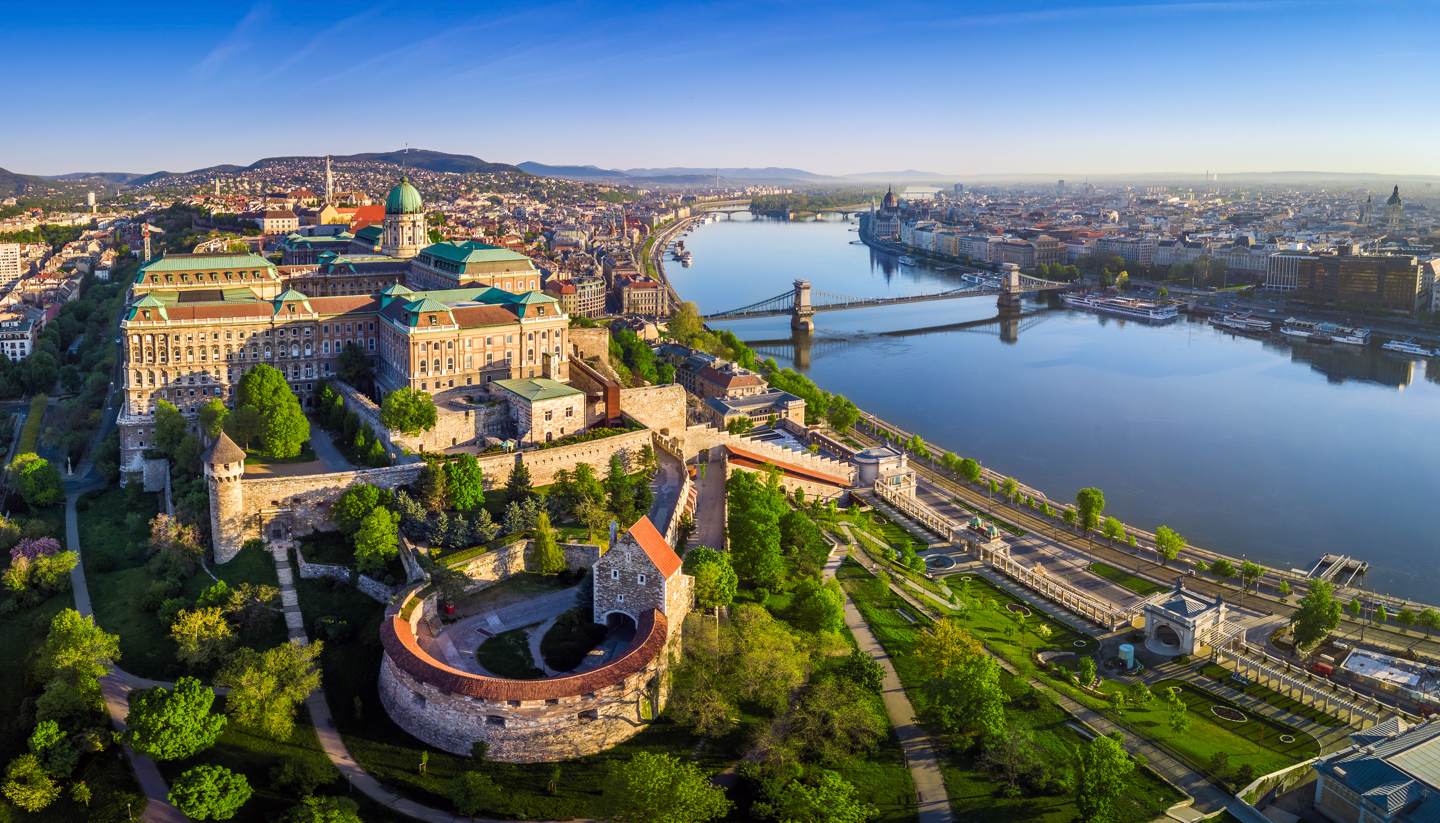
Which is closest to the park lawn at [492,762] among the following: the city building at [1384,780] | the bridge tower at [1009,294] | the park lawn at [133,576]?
the park lawn at [133,576]

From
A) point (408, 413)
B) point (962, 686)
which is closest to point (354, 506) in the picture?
point (408, 413)

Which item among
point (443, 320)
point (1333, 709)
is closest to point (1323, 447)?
point (1333, 709)

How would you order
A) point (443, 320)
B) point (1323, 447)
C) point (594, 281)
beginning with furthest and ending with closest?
point (594, 281), point (1323, 447), point (443, 320)

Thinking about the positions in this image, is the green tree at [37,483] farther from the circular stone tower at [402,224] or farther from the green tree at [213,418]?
the circular stone tower at [402,224]

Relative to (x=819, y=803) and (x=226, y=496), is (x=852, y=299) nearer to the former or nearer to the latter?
(x=226, y=496)

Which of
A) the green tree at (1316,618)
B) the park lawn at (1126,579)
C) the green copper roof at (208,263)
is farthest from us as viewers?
the green copper roof at (208,263)

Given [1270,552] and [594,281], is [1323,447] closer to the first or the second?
[1270,552]
